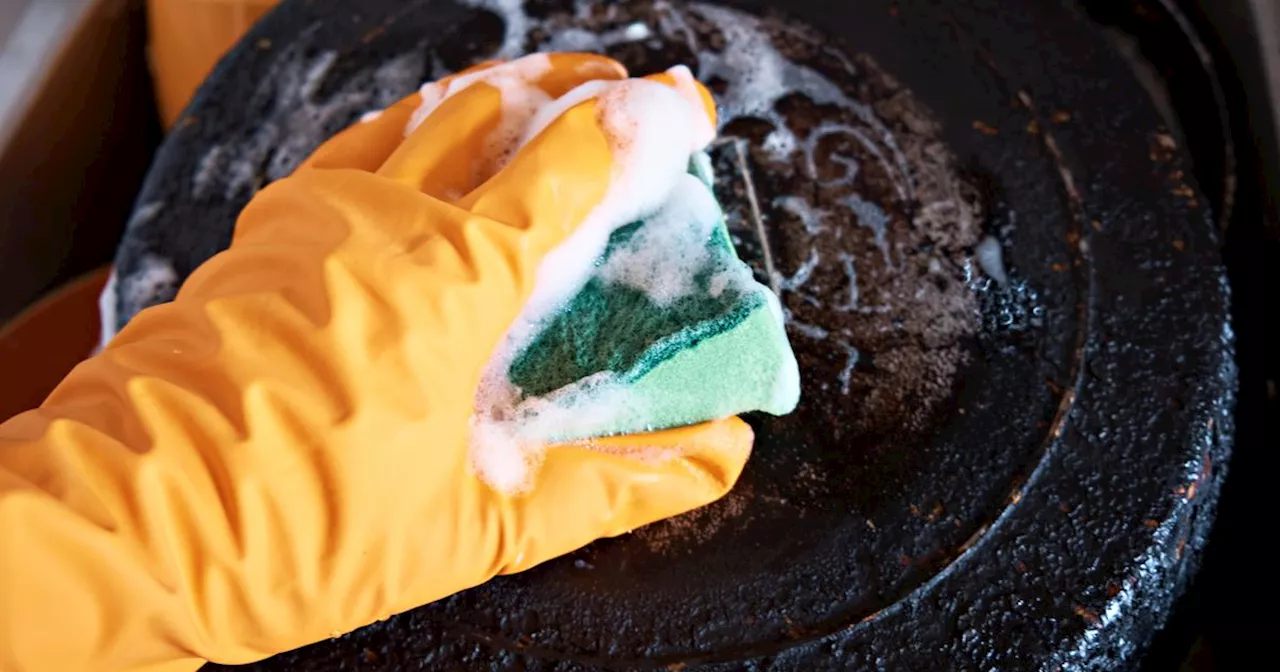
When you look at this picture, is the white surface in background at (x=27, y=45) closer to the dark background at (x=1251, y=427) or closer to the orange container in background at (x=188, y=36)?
the orange container in background at (x=188, y=36)

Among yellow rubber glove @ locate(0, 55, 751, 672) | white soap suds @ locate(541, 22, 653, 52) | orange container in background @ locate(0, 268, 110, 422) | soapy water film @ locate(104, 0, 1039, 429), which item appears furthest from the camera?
orange container in background @ locate(0, 268, 110, 422)

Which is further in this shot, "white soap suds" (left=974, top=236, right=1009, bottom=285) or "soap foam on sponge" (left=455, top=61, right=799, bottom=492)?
"white soap suds" (left=974, top=236, right=1009, bottom=285)

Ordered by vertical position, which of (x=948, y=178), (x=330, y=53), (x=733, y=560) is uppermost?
(x=330, y=53)

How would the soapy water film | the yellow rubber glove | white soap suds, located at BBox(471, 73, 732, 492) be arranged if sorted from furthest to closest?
the soapy water film → white soap suds, located at BBox(471, 73, 732, 492) → the yellow rubber glove

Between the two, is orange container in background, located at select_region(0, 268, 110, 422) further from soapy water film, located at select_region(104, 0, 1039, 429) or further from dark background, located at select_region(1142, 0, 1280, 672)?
dark background, located at select_region(1142, 0, 1280, 672)

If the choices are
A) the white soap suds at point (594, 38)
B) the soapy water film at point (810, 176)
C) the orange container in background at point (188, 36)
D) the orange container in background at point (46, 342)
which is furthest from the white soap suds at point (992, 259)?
the orange container in background at point (46, 342)

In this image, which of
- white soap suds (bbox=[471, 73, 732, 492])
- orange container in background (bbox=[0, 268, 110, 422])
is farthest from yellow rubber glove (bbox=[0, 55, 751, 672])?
orange container in background (bbox=[0, 268, 110, 422])

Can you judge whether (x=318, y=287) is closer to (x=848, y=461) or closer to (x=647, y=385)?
(x=647, y=385)

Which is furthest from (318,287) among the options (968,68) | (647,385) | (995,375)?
(968,68)
